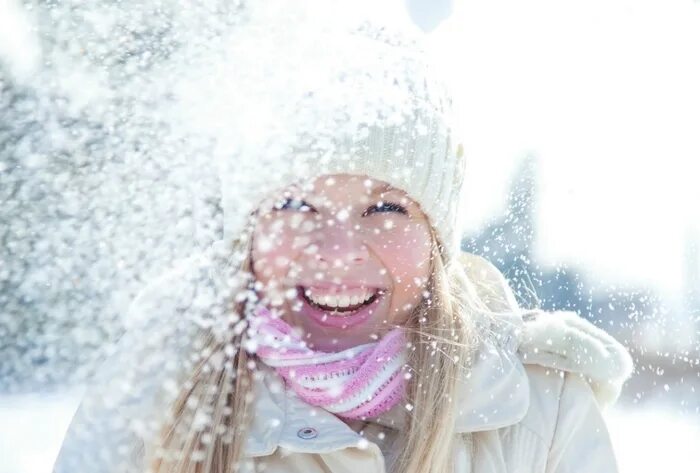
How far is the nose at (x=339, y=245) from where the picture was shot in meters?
1.54

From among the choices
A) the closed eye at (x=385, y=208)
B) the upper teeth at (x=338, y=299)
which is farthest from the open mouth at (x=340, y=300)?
the closed eye at (x=385, y=208)

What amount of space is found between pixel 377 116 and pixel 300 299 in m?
0.39

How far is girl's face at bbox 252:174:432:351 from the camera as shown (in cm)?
155

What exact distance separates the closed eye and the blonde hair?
9cm

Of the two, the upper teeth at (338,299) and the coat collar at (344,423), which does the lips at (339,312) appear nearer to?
the upper teeth at (338,299)

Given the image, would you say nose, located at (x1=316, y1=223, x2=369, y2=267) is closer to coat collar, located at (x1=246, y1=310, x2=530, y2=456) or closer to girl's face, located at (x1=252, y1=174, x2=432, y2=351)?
girl's face, located at (x1=252, y1=174, x2=432, y2=351)

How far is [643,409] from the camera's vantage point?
432 centimetres

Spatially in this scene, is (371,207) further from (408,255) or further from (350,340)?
(350,340)

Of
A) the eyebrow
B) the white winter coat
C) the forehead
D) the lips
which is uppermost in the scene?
the forehead

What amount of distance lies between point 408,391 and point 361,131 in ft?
1.63

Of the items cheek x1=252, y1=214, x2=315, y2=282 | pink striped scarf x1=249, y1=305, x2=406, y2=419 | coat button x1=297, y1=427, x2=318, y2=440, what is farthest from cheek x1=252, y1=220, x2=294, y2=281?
coat button x1=297, y1=427, x2=318, y2=440

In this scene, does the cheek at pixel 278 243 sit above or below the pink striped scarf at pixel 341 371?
above

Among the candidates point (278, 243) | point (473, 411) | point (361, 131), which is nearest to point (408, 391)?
point (473, 411)

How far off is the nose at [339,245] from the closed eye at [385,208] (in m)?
0.05
